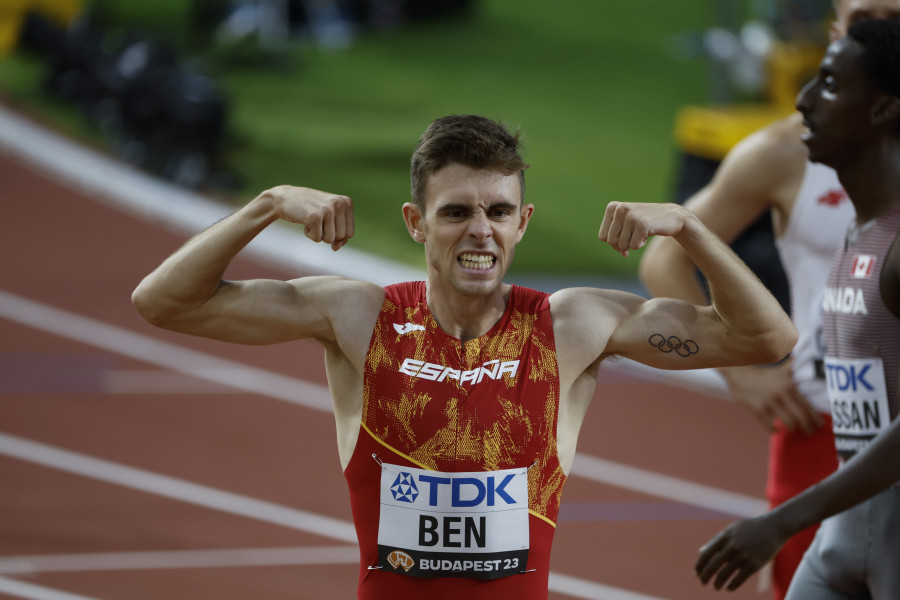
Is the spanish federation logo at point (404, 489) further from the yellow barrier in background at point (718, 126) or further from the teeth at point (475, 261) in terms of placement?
the yellow barrier in background at point (718, 126)

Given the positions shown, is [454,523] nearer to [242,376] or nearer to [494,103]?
[242,376]

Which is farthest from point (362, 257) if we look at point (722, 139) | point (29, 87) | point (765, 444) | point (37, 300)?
point (29, 87)

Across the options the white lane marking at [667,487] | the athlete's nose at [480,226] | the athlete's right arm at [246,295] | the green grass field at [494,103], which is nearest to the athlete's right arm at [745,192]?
the athlete's nose at [480,226]

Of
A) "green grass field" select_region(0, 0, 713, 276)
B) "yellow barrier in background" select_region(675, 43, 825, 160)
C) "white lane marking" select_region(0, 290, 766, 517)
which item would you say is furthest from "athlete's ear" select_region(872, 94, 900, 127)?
"green grass field" select_region(0, 0, 713, 276)

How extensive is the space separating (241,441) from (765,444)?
10.5 feet

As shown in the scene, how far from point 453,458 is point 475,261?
0.44 metres

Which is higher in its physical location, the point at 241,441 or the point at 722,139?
the point at 722,139

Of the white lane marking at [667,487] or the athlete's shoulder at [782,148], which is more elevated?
the athlete's shoulder at [782,148]

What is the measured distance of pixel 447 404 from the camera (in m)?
3.06

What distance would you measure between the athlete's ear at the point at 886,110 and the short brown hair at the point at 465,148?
1.07 metres

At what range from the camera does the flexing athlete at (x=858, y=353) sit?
3.17 metres

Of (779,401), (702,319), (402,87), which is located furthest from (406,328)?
(402,87)

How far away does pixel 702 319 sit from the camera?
10.6 ft

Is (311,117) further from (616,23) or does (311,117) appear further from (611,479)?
(611,479)
